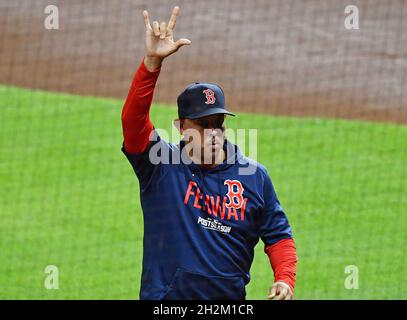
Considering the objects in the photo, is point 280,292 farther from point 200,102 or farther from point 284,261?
point 200,102

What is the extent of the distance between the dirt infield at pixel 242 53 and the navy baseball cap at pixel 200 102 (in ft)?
21.9

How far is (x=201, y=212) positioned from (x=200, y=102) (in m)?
0.48

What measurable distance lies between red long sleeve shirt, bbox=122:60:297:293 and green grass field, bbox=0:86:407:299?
3219mm

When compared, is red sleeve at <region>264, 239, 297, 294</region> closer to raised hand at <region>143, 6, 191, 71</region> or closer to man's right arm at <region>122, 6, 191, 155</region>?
man's right arm at <region>122, 6, 191, 155</region>

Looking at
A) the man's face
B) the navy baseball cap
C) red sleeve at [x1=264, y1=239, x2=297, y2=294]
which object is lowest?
red sleeve at [x1=264, y1=239, x2=297, y2=294]

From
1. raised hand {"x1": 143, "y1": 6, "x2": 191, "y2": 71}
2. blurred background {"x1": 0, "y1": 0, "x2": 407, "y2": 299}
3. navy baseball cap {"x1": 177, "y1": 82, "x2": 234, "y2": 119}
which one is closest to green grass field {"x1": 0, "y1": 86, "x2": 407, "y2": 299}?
blurred background {"x1": 0, "y1": 0, "x2": 407, "y2": 299}

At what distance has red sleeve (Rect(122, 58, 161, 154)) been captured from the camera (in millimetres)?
4066

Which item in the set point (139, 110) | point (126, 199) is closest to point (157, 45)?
point (139, 110)

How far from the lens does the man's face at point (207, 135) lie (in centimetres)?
432
